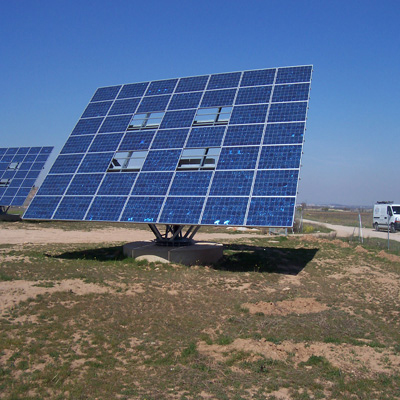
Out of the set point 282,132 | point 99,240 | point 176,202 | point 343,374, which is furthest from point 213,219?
point 99,240

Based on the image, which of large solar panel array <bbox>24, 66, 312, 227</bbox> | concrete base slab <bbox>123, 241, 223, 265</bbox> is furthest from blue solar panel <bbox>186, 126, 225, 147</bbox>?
concrete base slab <bbox>123, 241, 223, 265</bbox>

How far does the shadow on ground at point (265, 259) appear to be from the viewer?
18.9m

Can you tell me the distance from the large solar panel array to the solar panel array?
20.5 meters

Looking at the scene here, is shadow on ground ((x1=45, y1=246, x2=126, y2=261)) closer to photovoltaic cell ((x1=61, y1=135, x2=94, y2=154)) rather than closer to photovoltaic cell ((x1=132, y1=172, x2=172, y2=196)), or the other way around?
photovoltaic cell ((x1=132, y1=172, x2=172, y2=196))

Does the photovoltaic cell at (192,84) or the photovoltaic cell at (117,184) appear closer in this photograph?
the photovoltaic cell at (117,184)

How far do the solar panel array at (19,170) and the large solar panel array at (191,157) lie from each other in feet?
67.4

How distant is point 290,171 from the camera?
16531mm

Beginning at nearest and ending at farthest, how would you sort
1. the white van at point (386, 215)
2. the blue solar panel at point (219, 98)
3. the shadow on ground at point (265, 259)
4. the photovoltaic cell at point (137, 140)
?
the shadow on ground at point (265, 259), the photovoltaic cell at point (137, 140), the blue solar panel at point (219, 98), the white van at point (386, 215)

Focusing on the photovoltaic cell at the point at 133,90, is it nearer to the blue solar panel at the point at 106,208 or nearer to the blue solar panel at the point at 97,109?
the blue solar panel at the point at 97,109

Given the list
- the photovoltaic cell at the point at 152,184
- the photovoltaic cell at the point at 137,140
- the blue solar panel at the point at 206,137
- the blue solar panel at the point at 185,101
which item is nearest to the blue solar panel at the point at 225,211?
the photovoltaic cell at the point at 152,184

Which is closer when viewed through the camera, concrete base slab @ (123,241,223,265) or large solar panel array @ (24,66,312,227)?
large solar panel array @ (24,66,312,227)

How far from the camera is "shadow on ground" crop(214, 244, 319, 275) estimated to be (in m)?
18.9

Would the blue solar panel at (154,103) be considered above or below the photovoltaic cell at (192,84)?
below

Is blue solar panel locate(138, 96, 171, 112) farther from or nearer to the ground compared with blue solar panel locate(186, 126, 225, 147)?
farther from the ground
